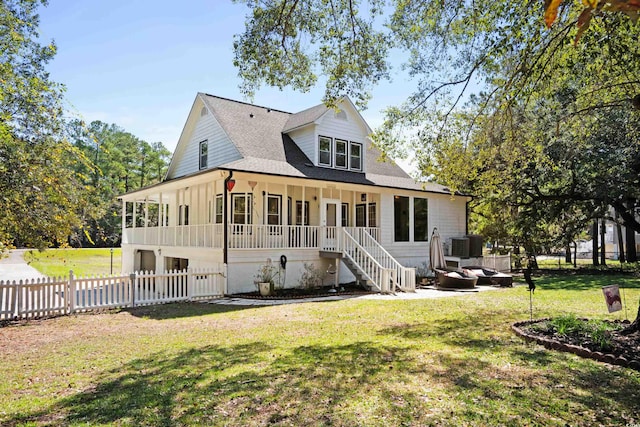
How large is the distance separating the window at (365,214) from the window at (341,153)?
2.13 meters

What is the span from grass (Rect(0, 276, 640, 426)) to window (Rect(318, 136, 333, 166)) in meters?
11.1

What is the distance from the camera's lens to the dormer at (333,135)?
19.3 meters

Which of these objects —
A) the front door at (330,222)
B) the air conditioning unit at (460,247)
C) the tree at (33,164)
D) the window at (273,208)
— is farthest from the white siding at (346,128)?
the tree at (33,164)

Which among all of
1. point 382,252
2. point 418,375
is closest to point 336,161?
point 382,252

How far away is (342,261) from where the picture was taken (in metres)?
16.2

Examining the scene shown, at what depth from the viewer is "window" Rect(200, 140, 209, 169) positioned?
20.0 metres

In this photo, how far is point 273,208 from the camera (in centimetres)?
1778

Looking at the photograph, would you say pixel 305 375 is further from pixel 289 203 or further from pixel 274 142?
pixel 274 142

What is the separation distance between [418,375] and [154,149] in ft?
203

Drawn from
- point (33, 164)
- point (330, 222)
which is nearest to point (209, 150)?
point (330, 222)

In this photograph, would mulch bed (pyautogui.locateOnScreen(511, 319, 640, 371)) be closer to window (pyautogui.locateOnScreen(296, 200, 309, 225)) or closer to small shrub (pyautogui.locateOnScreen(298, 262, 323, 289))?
small shrub (pyautogui.locateOnScreen(298, 262, 323, 289))

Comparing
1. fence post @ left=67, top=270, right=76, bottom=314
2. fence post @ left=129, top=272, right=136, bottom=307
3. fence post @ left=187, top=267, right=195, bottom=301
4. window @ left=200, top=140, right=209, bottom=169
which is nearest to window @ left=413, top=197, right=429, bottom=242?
window @ left=200, top=140, right=209, bottom=169

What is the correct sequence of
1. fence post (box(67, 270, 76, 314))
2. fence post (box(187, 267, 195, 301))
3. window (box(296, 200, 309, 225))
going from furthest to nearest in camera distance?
window (box(296, 200, 309, 225))
fence post (box(187, 267, 195, 301))
fence post (box(67, 270, 76, 314))

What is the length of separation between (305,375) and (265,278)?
9281mm
